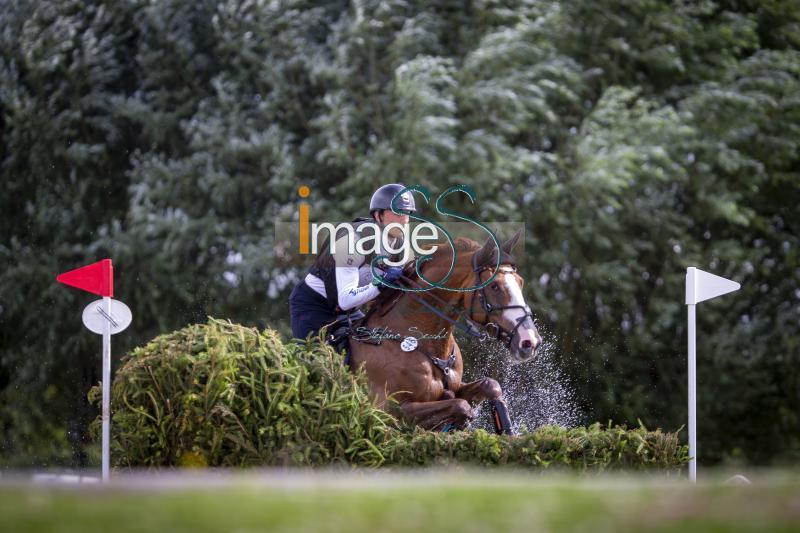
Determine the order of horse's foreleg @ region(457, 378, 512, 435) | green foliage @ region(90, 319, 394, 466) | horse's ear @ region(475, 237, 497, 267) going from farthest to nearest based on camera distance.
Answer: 1. horse's foreleg @ region(457, 378, 512, 435)
2. horse's ear @ region(475, 237, 497, 267)
3. green foliage @ region(90, 319, 394, 466)

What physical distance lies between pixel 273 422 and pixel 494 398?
1.79m

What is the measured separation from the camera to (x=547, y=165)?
15.0m

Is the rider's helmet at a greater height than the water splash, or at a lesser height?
greater

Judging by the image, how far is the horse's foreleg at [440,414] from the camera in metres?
7.40

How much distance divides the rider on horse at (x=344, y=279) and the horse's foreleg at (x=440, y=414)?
2.95ft

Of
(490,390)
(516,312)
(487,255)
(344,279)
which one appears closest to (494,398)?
(490,390)

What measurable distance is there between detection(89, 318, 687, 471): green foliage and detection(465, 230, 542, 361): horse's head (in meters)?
0.56

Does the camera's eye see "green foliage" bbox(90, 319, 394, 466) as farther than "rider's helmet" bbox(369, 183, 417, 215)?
No

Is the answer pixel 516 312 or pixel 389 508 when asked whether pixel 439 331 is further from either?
pixel 389 508

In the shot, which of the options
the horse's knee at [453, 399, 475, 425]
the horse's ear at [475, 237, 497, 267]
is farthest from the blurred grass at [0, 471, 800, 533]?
the horse's ear at [475, 237, 497, 267]

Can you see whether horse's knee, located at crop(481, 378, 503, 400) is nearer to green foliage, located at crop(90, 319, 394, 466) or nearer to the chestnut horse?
the chestnut horse

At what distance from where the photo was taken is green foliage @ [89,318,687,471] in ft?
21.2

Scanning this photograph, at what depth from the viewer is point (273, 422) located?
6551 mm

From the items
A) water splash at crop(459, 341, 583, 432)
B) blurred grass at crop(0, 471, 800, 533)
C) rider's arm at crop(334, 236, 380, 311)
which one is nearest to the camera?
blurred grass at crop(0, 471, 800, 533)
